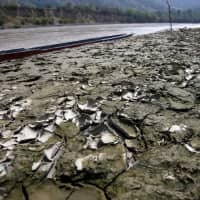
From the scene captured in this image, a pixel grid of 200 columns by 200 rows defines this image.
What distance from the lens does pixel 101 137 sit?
3.32 meters

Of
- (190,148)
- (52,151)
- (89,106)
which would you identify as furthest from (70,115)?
(190,148)

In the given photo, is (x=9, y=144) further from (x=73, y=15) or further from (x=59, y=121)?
(x=73, y=15)

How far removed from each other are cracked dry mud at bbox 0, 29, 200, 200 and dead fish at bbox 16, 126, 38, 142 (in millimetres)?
12

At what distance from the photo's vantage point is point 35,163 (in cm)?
288

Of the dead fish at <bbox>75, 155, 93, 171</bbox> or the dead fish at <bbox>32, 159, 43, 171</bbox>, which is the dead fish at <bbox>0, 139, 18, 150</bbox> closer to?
the dead fish at <bbox>32, 159, 43, 171</bbox>

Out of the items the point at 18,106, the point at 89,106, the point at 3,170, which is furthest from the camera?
the point at 18,106

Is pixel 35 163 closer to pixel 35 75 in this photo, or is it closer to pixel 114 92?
pixel 114 92

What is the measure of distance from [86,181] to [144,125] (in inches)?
48.6

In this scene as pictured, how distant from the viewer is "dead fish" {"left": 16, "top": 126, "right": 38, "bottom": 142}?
132 inches

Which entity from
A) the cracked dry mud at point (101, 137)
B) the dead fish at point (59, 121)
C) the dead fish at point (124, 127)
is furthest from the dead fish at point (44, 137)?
the dead fish at point (124, 127)

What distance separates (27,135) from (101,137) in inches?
35.4

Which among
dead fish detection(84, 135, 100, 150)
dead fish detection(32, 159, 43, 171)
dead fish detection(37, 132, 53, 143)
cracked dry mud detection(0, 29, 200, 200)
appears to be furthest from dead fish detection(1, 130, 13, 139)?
dead fish detection(84, 135, 100, 150)

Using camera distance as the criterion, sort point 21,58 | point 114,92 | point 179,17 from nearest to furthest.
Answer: point 114,92, point 21,58, point 179,17

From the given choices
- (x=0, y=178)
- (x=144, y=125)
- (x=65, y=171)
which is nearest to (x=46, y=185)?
(x=65, y=171)
